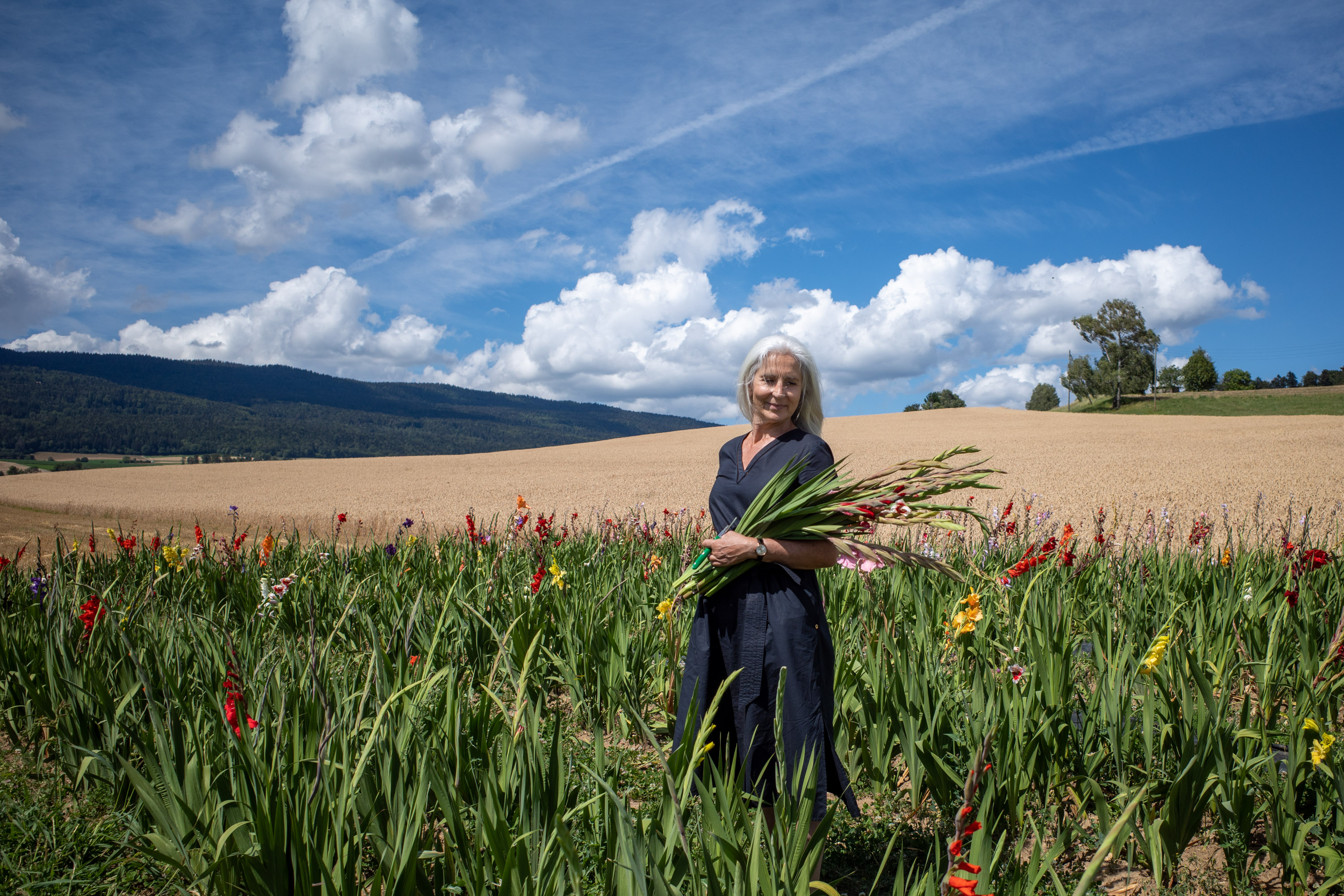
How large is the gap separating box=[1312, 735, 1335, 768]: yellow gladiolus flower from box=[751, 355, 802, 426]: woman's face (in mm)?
1998

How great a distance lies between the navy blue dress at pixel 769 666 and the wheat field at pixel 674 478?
5241mm

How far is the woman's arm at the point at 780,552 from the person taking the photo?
96.3 inches

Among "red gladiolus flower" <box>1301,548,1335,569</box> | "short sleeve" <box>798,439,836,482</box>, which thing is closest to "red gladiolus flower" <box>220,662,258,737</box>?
"short sleeve" <box>798,439,836,482</box>

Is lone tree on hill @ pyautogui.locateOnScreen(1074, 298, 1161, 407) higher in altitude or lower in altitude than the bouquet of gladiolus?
higher

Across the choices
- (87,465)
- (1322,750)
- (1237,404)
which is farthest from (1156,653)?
(87,465)

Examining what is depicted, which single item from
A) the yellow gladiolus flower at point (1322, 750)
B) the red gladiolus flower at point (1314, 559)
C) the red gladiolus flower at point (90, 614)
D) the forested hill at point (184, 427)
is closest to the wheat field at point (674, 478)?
the red gladiolus flower at point (1314, 559)

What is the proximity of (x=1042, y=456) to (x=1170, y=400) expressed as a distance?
47.0 m

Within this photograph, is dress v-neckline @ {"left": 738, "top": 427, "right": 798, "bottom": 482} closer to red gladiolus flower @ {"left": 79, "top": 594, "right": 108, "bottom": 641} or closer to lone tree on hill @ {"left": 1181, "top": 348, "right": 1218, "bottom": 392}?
red gladiolus flower @ {"left": 79, "top": 594, "right": 108, "bottom": 641}

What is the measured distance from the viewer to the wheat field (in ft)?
50.1

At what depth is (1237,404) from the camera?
53250 mm

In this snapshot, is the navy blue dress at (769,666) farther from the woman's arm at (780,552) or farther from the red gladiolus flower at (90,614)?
the red gladiolus flower at (90,614)

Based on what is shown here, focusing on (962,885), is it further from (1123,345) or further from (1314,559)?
(1123,345)

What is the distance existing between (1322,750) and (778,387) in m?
2.13

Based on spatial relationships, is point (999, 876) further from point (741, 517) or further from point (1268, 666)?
point (1268, 666)
